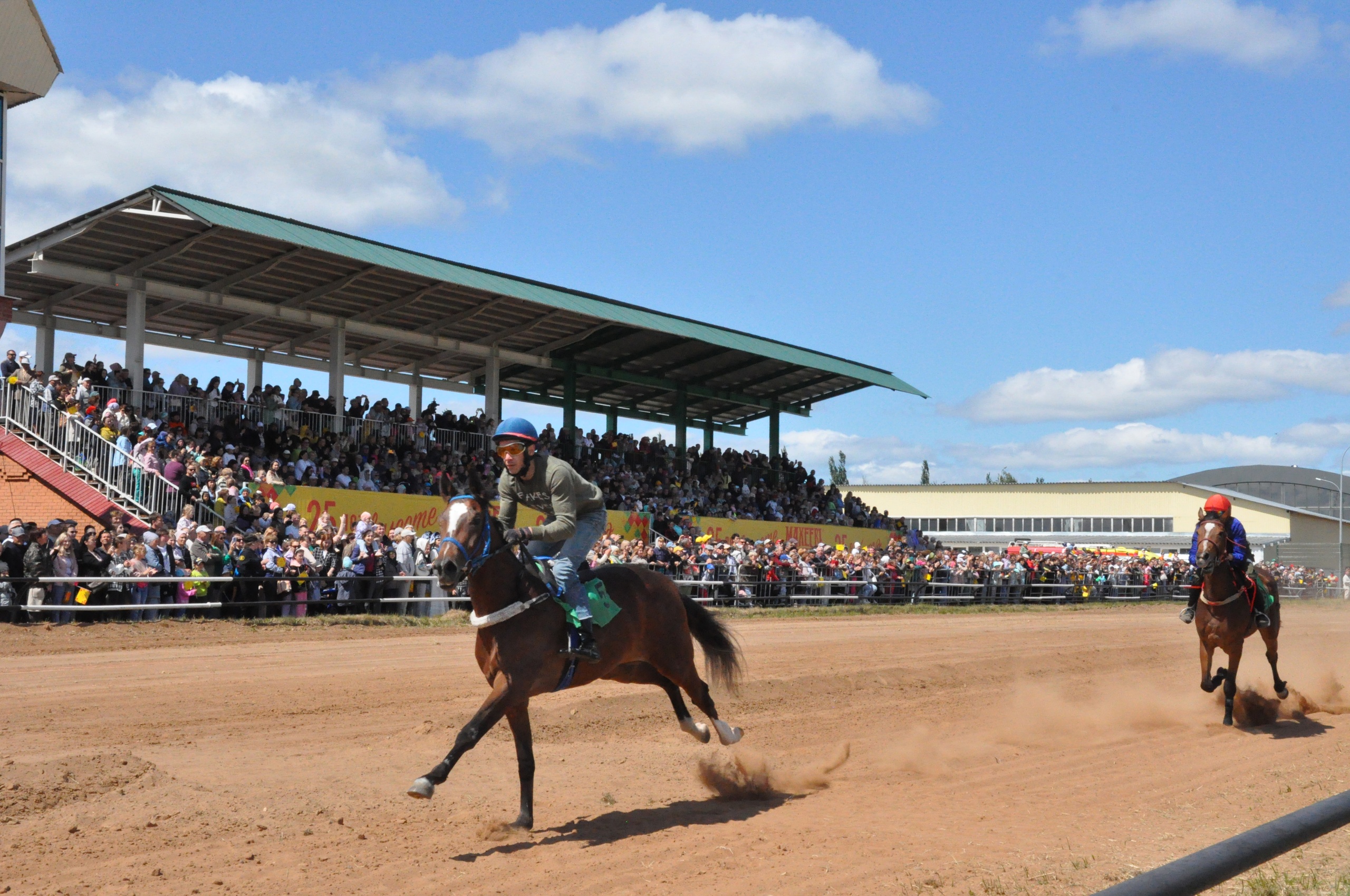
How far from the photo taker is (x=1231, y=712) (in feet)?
40.5

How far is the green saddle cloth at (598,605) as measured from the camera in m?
7.64

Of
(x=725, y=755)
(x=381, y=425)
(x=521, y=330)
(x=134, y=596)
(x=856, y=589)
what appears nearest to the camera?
(x=725, y=755)

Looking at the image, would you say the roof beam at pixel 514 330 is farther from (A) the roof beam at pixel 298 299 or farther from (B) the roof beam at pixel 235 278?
(B) the roof beam at pixel 235 278

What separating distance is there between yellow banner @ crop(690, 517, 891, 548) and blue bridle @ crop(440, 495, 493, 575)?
23.5 meters

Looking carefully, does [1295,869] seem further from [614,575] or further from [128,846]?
[128,846]

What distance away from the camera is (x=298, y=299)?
2970 centimetres

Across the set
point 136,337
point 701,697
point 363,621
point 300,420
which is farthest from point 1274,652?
point 136,337

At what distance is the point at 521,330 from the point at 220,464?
13664 millimetres

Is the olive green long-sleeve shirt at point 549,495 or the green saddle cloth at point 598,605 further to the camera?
the green saddle cloth at point 598,605

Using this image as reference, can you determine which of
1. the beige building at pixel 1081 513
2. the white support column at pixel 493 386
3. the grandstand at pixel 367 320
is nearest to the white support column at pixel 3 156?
the grandstand at pixel 367 320

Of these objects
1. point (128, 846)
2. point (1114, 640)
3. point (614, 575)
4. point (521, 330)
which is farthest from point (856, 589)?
point (128, 846)

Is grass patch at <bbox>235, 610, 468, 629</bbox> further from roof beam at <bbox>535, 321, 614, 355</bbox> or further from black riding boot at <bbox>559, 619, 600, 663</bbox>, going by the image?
roof beam at <bbox>535, 321, 614, 355</bbox>

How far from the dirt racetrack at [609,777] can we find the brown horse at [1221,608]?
21.4 inches

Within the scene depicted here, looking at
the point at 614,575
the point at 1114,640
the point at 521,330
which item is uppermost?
the point at 521,330
